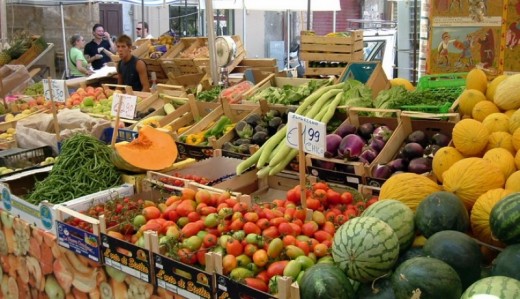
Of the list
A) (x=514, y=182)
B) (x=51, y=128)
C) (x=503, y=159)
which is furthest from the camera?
(x=51, y=128)

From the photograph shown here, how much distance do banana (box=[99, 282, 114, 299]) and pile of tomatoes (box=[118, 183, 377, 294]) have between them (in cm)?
33

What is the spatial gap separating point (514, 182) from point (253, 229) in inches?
44.0

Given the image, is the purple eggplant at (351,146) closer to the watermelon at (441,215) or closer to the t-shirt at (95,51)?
the watermelon at (441,215)

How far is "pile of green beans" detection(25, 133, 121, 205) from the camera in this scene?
342 cm

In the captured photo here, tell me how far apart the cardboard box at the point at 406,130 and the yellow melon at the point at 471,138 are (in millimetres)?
605

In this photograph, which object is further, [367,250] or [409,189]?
[409,189]

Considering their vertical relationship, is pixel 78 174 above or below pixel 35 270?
above

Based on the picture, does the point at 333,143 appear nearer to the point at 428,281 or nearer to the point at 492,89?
the point at 492,89

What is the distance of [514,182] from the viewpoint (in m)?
2.40

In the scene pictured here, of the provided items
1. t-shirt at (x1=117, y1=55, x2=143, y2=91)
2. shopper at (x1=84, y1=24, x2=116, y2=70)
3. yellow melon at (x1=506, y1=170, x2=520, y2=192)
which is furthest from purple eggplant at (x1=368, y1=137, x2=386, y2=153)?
shopper at (x1=84, y1=24, x2=116, y2=70)

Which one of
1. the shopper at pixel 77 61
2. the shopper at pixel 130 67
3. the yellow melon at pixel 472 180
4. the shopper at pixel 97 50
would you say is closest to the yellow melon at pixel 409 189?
the yellow melon at pixel 472 180

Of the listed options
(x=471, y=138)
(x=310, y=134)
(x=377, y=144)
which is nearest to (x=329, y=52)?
(x=377, y=144)

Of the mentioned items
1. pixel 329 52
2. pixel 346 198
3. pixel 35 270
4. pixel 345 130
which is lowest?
pixel 35 270

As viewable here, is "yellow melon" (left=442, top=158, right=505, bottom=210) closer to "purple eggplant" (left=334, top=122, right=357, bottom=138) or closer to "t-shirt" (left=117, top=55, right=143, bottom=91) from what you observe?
"purple eggplant" (left=334, top=122, right=357, bottom=138)
